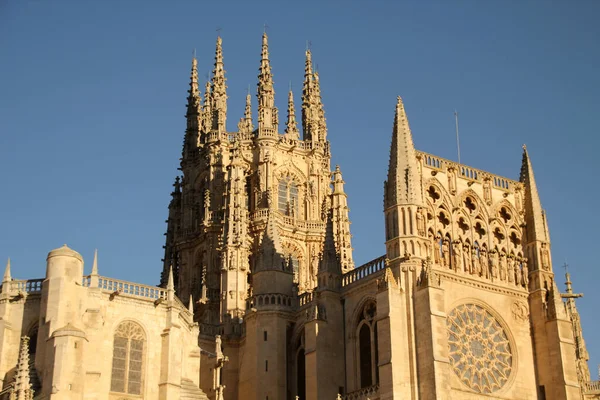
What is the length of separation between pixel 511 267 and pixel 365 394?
1132 centimetres

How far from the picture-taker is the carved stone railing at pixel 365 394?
167ft

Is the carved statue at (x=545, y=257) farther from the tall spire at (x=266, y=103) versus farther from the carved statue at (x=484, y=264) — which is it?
the tall spire at (x=266, y=103)

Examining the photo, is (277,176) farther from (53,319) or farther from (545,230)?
(53,319)

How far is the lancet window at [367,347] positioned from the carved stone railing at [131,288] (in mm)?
10684

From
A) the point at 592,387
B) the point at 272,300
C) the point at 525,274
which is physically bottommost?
the point at 592,387

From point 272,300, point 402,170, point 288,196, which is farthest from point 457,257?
point 288,196

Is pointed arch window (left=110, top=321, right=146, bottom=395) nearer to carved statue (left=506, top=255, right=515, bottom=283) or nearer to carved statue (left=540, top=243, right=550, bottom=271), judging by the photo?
carved statue (left=506, top=255, right=515, bottom=283)

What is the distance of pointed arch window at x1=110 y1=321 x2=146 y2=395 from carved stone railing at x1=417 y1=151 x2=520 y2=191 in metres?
17.9

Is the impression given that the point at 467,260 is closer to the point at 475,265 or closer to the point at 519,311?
the point at 475,265

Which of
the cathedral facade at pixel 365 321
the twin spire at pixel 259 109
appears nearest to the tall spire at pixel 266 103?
the twin spire at pixel 259 109

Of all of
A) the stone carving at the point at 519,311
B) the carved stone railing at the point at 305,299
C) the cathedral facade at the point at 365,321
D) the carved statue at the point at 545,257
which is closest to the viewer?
the cathedral facade at the point at 365,321

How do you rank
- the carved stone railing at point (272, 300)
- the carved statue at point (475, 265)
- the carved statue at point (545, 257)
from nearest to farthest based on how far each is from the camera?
the carved statue at point (475, 265), the carved statue at point (545, 257), the carved stone railing at point (272, 300)

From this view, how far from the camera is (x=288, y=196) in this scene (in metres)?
74.4

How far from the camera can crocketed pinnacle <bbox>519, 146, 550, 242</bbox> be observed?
189ft
